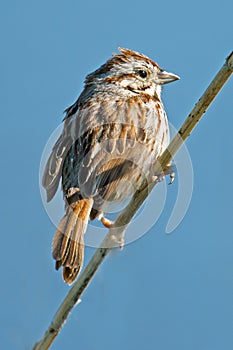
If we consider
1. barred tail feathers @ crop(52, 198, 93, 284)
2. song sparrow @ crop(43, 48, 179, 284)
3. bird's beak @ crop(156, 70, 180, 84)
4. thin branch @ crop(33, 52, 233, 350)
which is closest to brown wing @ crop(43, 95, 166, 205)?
song sparrow @ crop(43, 48, 179, 284)

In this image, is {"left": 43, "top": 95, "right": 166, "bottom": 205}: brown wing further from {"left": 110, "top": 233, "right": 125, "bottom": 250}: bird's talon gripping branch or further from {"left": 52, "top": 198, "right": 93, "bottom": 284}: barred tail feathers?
{"left": 110, "top": 233, "right": 125, "bottom": 250}: bird's talon gripping branch

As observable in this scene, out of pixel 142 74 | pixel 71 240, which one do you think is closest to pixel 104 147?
pixel 71 240

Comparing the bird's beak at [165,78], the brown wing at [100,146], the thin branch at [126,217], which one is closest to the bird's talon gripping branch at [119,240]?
the thin branch at [126,217]

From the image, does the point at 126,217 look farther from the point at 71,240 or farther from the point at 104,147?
the point at 104,147

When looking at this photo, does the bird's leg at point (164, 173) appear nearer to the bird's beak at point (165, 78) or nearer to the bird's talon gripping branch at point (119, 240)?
the bird's talon gripping branch at point (119, 240)

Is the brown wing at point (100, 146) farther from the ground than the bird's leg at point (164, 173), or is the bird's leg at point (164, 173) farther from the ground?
the bird's leg at point (164, 173)

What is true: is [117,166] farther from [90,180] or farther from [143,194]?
[143,194]
